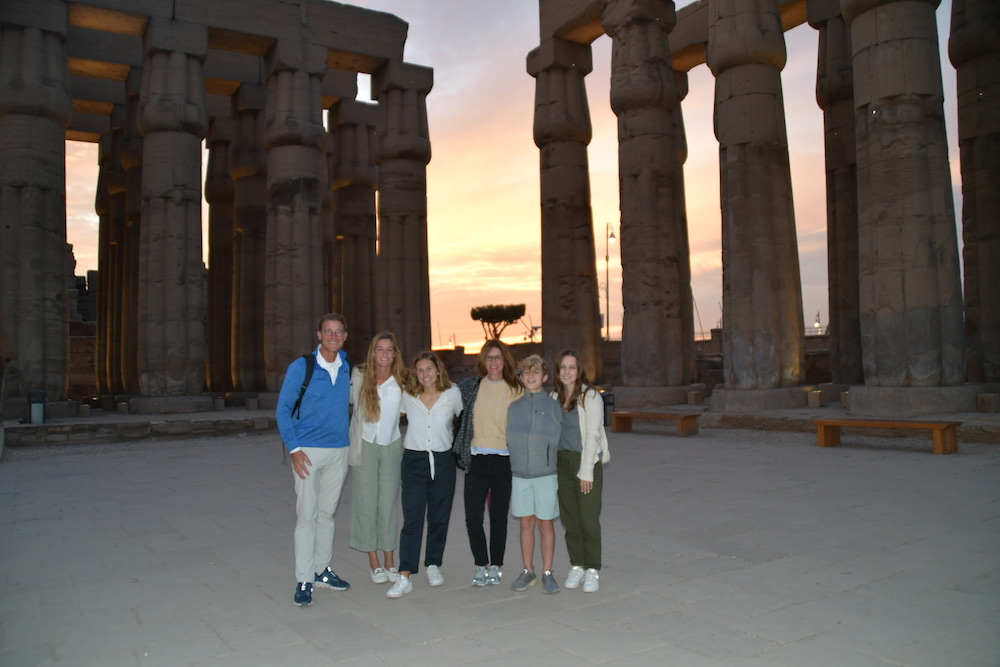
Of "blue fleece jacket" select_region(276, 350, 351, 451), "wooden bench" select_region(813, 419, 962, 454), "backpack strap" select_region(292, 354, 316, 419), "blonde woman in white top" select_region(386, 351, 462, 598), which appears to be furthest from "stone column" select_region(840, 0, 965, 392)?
"backpack strap" select_region(292, 354, 316, 419)

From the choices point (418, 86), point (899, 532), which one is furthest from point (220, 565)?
point (418, 86)

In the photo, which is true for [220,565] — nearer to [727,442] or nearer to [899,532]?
[899,532]

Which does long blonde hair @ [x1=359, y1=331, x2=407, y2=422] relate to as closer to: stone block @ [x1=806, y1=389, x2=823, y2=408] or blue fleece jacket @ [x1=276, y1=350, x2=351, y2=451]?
blue fleece jacket @ [x1=276, y1=350, x2=351, y2=451]

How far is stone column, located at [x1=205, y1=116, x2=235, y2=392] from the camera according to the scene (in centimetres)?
2717

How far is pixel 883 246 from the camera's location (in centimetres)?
1322

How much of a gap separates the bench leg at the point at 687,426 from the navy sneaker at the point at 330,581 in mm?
10087

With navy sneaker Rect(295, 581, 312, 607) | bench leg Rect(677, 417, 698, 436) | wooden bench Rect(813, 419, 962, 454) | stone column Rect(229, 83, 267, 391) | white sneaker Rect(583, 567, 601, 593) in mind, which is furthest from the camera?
stone column Rect(229, 83, 267, 391)

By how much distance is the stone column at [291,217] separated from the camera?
69.8ft

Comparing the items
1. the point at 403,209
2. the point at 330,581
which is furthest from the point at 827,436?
the point at 403,209

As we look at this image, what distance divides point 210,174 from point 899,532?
84.1ft

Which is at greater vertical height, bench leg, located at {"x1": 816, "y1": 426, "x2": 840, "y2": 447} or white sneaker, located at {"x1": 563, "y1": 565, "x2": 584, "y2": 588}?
bench leg, located at {"x1": 816, "y1": 426, "x2": 840, "y2": 447}

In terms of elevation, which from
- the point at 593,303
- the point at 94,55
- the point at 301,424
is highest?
the point at 94,55

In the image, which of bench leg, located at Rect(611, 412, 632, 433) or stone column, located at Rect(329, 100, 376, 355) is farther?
stone column, located at Rect(329, 100, 376, 355)

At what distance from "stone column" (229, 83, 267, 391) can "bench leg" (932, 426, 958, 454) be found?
1949 centimetres
